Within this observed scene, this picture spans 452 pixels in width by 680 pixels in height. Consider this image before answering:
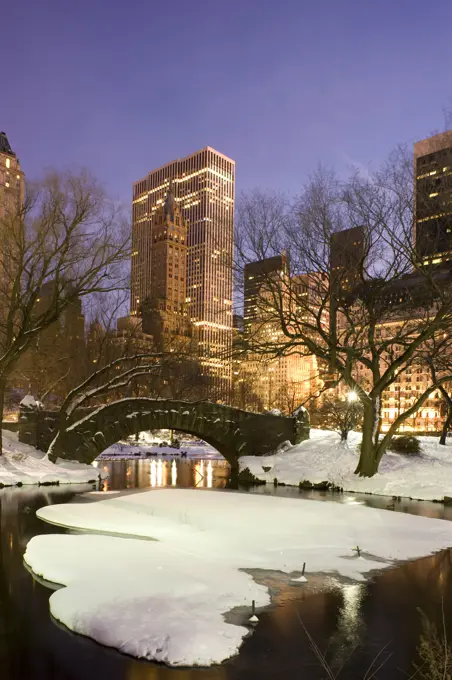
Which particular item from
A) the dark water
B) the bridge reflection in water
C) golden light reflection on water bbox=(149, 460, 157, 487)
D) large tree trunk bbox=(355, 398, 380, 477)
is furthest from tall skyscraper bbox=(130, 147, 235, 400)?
the dark water

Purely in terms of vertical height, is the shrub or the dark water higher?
the shrub

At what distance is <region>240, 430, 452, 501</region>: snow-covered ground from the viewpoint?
26.2m

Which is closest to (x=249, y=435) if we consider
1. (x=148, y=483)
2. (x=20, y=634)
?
(x=148, y=483)

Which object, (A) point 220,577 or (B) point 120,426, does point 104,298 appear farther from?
(A) point 220,577

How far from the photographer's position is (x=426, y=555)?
1399 centimetres

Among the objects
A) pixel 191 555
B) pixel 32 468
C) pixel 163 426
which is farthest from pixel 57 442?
pixel 191 555

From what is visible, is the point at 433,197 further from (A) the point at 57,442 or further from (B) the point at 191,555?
(A) the point at 57,442

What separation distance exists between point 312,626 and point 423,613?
2.25 meters

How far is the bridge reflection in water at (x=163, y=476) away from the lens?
29.7 metres

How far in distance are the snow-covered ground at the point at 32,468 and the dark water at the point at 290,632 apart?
1311cm

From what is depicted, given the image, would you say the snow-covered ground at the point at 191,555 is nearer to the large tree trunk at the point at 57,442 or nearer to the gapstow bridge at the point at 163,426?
the large tree trunk at the point at 57,442

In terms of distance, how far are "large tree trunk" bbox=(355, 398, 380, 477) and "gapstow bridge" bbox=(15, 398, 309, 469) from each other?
9.97m

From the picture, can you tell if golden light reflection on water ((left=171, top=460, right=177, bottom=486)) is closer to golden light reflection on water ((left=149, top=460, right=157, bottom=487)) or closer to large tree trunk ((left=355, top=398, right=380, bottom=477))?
golden light reflection on water ((left=149, top=460, right=157, bottom=487))

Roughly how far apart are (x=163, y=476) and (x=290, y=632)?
2715 cm
